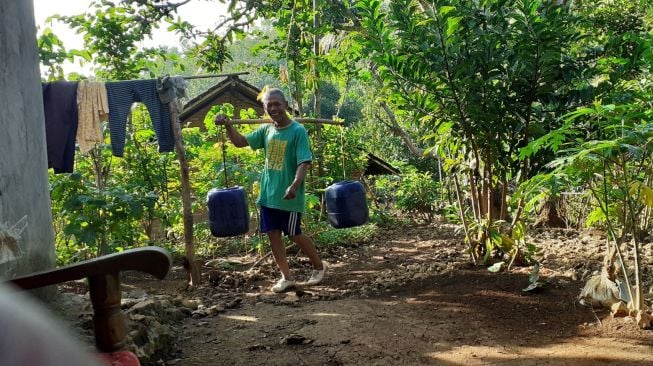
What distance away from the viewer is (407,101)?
15.4ft

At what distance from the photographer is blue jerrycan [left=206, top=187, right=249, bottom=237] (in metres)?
5.17

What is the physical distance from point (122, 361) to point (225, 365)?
1732mm

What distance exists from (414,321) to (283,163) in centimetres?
184

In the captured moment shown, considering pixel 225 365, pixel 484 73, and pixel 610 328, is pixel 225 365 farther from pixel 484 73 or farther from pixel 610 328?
pixel 484 73

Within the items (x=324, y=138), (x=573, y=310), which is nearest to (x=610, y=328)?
(x=573, y=310)

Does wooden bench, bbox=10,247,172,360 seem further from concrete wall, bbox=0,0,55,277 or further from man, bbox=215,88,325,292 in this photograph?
man, bbox=215,88,325,292

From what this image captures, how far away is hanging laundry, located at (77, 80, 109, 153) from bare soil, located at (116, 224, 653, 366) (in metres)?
1.63

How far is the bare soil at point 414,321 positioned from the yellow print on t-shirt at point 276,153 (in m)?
1.10

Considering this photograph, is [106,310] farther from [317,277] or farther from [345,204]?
[345,204]

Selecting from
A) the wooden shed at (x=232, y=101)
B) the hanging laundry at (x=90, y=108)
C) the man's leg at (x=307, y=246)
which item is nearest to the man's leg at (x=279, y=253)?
the man's leg at (x=307, y=246)

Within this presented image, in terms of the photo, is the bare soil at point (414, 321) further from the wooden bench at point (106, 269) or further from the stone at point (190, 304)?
the wooden bench at point (106, 269)

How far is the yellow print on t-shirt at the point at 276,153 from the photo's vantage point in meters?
4.86

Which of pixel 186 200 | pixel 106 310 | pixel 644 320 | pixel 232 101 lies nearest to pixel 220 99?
pixel 232 101

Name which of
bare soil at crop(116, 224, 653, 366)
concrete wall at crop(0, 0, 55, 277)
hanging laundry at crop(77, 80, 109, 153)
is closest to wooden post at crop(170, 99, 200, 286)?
bare soil at crop(116, 224, 653, 366)
